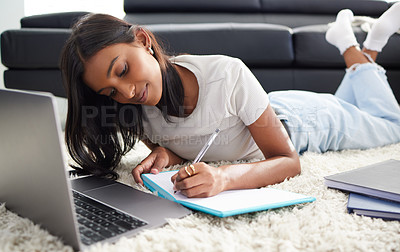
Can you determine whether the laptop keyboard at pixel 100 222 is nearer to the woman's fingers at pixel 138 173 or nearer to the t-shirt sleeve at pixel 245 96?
the woman's fingers at pixel 138 173

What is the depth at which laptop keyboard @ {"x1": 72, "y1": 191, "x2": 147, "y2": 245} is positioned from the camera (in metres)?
0.47

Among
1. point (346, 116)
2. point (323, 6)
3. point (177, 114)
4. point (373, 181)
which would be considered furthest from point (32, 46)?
point (323, 6)

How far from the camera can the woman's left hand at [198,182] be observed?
2.00 feet

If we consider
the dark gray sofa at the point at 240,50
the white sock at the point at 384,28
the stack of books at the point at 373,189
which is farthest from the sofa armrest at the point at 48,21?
the stack of books at the point at 373,189

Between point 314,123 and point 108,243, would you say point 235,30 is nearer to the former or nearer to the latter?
point 314,123

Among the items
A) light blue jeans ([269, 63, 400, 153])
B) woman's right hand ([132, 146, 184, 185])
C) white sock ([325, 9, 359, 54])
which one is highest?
white sock ([325, 9, 359, 54])

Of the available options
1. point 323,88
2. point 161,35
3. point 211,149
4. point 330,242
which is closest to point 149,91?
point 211,149

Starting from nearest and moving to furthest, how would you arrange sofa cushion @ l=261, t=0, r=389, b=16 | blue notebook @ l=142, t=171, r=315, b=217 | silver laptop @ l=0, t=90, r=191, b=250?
silver laptop @ l=0, t=90, r=191, b=250
blue notebook @ l=142, t=171, r=315, b=217
sofa cushion @ l=261, t=0, r=389, b=16

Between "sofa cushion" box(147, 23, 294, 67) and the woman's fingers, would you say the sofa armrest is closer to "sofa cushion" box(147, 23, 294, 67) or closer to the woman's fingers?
"sofa cushion" box(147, 23, 294, 67)

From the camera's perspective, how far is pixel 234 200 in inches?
23.9

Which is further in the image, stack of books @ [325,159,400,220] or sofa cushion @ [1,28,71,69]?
sofa cushion @ [1,28,71,69]

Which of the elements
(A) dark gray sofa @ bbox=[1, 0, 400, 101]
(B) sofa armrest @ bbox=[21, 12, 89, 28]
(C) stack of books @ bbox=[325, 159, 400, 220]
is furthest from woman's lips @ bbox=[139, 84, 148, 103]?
(B) sofa armrest @ bbox=[21, 12, 89, 28]

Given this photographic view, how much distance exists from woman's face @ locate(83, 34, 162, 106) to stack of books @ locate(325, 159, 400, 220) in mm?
451

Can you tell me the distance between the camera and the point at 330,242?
494 millimetres
